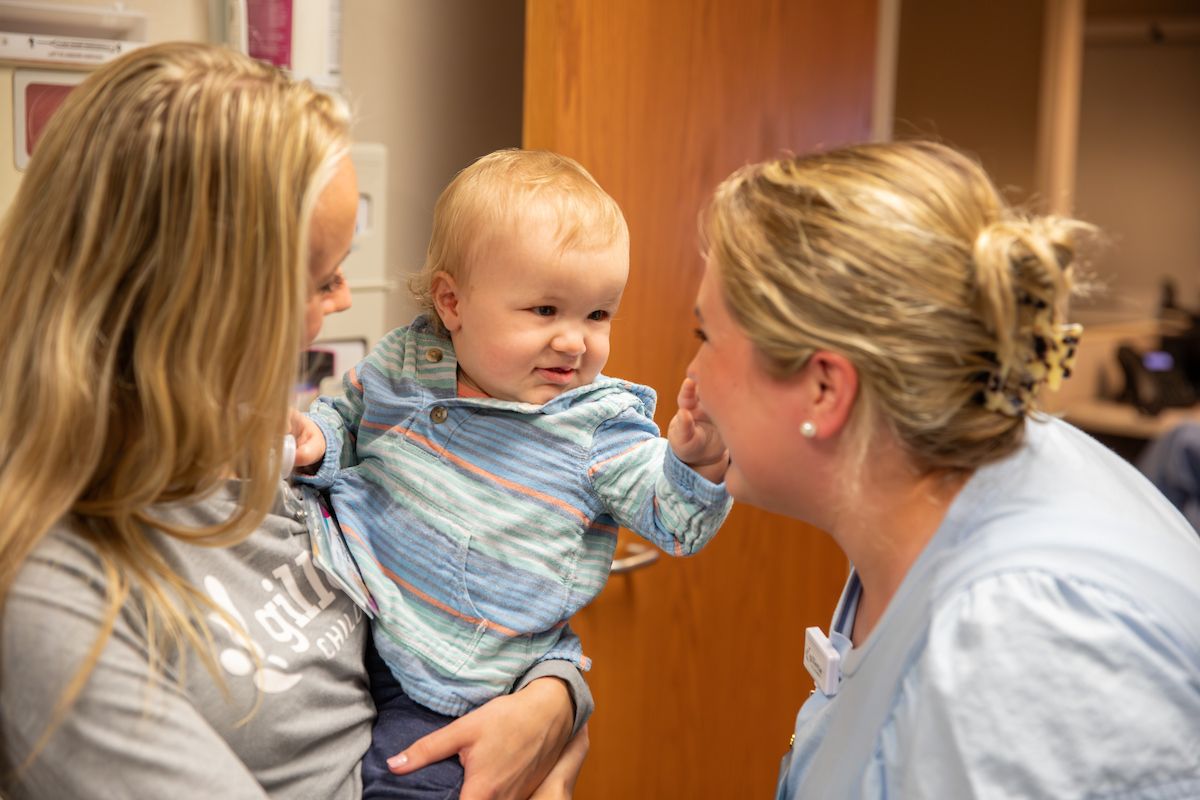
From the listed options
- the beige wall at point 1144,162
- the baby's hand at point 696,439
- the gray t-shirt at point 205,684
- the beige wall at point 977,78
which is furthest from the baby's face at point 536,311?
the beige wall at point 1144,162

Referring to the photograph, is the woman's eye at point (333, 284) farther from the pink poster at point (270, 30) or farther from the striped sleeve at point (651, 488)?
the pink poster at point (270, 30)

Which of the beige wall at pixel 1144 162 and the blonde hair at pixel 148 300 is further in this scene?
the beige wall at pixel 1144 162

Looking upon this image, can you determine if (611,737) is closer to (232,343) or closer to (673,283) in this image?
(673,283)

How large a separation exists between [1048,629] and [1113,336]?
12.1 feet

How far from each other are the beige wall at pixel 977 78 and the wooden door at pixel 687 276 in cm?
197

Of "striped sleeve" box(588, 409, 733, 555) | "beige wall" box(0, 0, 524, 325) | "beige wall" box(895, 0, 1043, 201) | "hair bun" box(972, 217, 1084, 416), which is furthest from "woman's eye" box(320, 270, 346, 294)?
"beige wall" box(895, 0, 1043, 201)

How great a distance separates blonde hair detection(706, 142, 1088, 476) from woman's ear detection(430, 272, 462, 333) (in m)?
0.36

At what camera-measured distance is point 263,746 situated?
983 millimetres

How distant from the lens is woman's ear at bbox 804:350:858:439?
0.95 metres

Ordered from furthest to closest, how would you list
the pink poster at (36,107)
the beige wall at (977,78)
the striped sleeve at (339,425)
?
the beige wall at (977,78) → the pink poster at (36,107) → the striped sleeve at (339,425)

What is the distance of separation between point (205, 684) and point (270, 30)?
3.32 feet

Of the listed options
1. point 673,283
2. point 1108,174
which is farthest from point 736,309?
point 1108,174

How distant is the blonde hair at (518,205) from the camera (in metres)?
1.17

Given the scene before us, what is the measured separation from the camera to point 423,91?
1932 millimetres
